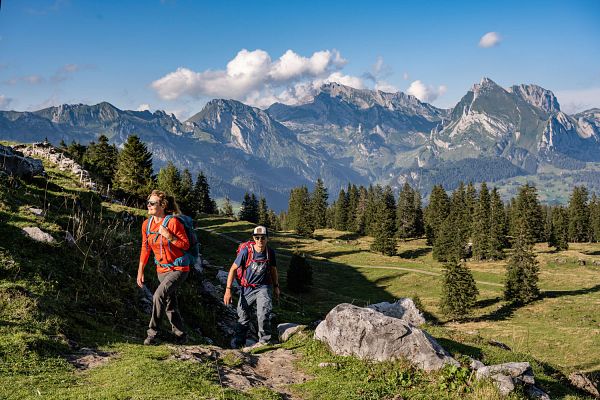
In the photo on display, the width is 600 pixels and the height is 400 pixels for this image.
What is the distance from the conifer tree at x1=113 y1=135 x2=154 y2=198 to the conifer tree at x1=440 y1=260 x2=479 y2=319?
125ft

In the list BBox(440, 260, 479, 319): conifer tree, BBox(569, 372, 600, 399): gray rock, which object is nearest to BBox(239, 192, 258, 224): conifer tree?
BBox(440, 260, 479, 319): conifer tree

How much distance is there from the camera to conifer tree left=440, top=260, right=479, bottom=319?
150ft

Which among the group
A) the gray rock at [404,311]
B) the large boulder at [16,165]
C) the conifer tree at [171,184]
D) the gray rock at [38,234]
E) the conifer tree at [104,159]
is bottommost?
the gray rock at [404,311]

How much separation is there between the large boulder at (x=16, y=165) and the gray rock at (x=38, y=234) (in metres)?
7.20

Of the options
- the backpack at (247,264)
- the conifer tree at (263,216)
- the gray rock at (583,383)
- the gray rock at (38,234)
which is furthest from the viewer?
the conifer tree at (263,216)

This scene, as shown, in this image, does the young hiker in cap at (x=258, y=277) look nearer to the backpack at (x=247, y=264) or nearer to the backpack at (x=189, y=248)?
the backpack at (x=247, y=264)

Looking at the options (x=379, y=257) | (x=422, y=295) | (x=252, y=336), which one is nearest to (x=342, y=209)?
(x=379, y=257)

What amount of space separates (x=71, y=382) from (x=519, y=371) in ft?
31.0

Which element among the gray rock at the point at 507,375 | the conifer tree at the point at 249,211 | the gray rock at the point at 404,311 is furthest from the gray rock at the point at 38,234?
the conifer tree at the point at 249,211

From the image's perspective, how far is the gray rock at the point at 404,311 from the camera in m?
18.5

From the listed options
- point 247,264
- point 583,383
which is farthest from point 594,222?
point 247,264

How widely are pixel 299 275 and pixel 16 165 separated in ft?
110

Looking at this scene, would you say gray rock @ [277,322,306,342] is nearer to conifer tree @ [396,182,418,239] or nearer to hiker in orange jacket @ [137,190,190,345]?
hiker in orange jacket @ [137,190,190,345]

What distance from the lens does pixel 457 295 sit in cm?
4584
